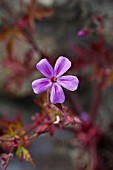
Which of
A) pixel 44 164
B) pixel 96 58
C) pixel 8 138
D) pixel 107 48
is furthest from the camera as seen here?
pixel 107 48

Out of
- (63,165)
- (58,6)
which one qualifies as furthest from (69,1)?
(63,165)

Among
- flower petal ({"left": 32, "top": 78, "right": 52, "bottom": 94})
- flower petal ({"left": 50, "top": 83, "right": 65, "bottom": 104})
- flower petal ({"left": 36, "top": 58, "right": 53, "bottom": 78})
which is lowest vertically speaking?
flower petal ({"left": 50, "top": 83, "right": 65, "bottom": 104})

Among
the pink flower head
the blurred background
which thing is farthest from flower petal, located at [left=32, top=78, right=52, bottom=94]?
the blurred background

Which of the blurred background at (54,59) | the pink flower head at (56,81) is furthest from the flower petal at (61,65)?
the blurred background at (54,59)

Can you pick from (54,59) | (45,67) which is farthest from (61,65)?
(54,59)

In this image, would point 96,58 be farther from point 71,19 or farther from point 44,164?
point 44,164

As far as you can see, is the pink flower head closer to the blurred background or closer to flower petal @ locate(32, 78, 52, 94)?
flower petal @ locate(32, 78, 52, 94)

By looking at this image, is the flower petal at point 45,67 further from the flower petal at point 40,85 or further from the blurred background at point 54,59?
the blurred background at point 54,59
